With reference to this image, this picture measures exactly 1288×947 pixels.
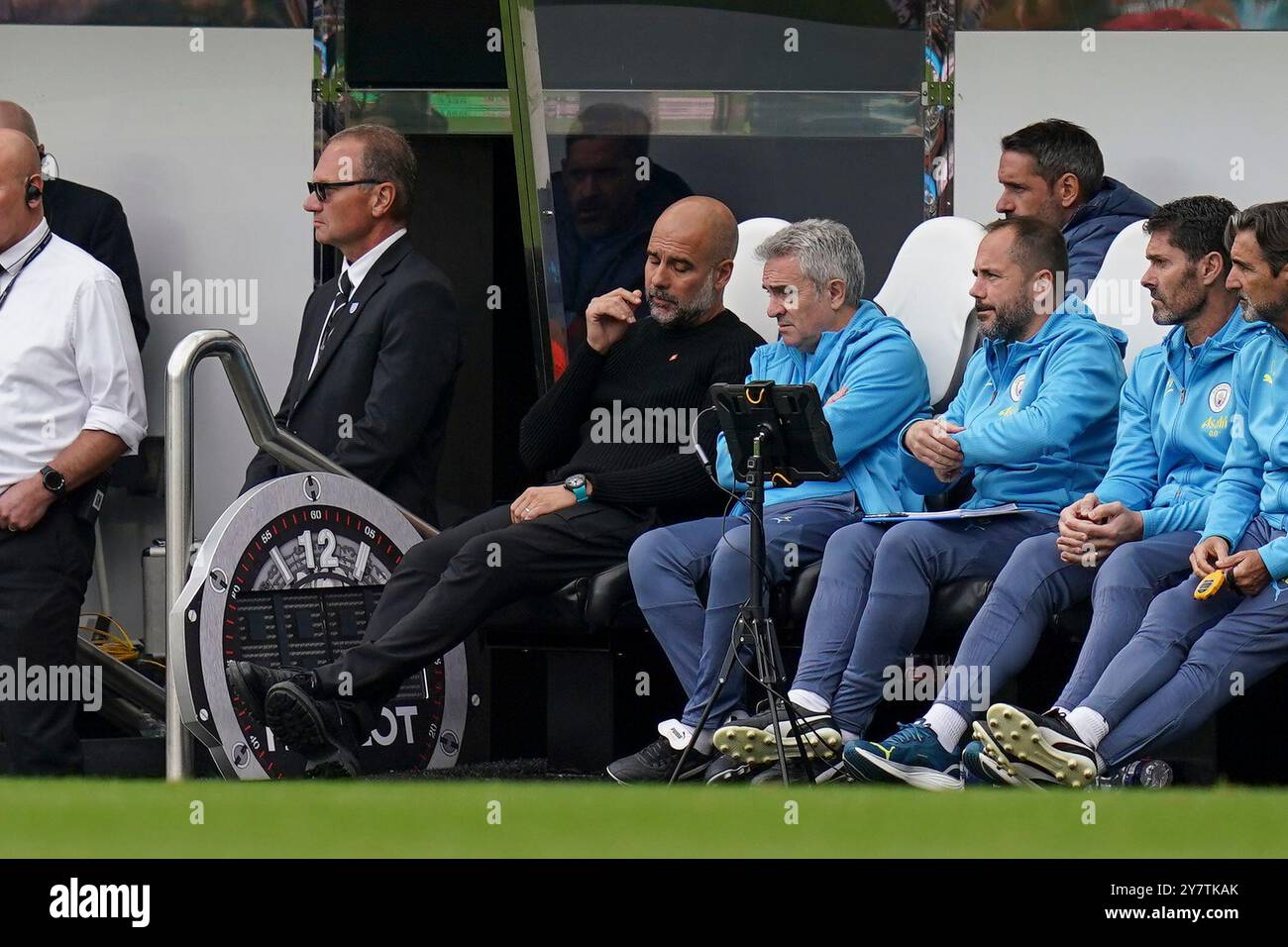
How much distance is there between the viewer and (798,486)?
5.64m

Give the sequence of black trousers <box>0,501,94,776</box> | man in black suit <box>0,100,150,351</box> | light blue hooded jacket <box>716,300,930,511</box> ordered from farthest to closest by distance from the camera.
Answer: man in black suit <box>0,100,150,351</box> → black trousers <box>0,501,94,776</box> → light blue hooded jacket <box>716,300,930,511</box>

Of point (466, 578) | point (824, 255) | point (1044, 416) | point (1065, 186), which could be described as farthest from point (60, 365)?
point (1065, 186)

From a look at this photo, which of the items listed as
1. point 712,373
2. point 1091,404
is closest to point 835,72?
point 712,373

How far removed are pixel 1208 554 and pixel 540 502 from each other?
1.74 metres

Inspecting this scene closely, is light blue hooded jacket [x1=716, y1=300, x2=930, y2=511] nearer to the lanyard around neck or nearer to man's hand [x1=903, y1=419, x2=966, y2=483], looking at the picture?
man's hand [x1=903, y1=419, x2=966, y2=483]

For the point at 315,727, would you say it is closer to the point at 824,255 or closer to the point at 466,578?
the point at 466,578

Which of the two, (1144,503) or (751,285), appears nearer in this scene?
(1144,503)

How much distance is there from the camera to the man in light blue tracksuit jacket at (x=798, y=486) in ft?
17.3

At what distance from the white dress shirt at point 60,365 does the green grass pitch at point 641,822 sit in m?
1.32

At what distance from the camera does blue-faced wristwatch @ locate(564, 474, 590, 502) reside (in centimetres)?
572

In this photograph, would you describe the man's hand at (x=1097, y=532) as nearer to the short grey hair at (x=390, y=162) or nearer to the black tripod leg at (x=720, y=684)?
the black tripod leg at (x=720, y=684)

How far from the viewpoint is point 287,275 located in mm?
7105

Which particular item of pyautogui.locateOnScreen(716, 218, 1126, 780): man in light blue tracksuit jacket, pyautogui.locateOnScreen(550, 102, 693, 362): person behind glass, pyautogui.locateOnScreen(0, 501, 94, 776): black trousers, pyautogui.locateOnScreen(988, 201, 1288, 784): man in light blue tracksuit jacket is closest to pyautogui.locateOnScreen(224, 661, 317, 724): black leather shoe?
pyautogui.locateOnScreen(0, 501, 94, 776): black trousers

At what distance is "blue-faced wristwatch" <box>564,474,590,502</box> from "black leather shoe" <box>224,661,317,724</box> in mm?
853
